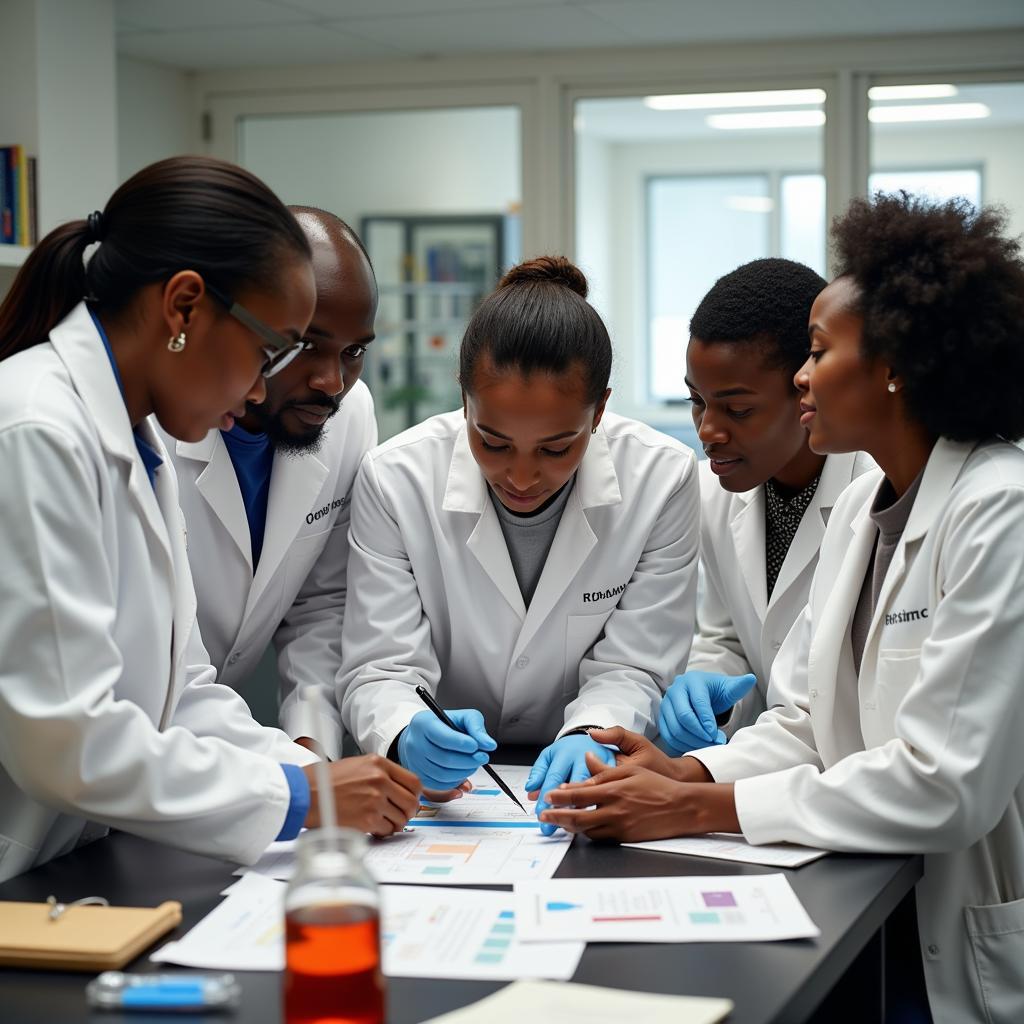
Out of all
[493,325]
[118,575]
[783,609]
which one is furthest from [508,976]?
[783,609]

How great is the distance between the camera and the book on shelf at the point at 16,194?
12.8ft

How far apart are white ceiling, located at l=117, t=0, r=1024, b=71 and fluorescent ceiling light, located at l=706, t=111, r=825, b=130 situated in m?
0.35

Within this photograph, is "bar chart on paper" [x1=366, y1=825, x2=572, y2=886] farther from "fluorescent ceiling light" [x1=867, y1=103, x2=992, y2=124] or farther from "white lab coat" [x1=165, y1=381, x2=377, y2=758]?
"fluorescent ceiling light" [x1=867, y1=103, x2=992, y2=124]

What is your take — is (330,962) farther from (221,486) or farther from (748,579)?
(748,579)

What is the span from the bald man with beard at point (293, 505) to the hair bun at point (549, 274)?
234 millimetres

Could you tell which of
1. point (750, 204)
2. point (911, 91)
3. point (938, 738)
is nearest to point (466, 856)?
point (938, 738)

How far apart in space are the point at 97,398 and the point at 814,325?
2.90ft

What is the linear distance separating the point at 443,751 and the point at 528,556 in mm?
523

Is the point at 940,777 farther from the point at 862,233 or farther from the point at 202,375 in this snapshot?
the point at 202,375

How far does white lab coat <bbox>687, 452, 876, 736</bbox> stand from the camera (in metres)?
2.17

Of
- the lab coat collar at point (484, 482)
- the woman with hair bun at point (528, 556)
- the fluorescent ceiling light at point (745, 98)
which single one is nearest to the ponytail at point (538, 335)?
the woman with hair bun at point (528, 556)

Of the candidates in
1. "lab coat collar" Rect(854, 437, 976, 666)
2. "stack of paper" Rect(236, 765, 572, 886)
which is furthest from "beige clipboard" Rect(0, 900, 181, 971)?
"lab coat collar" Rect(854, 437, 976, 666)

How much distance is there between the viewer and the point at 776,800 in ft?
4.83

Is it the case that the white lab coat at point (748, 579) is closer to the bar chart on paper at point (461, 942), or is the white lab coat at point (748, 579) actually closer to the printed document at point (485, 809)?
the printed document at point (485, 809)
